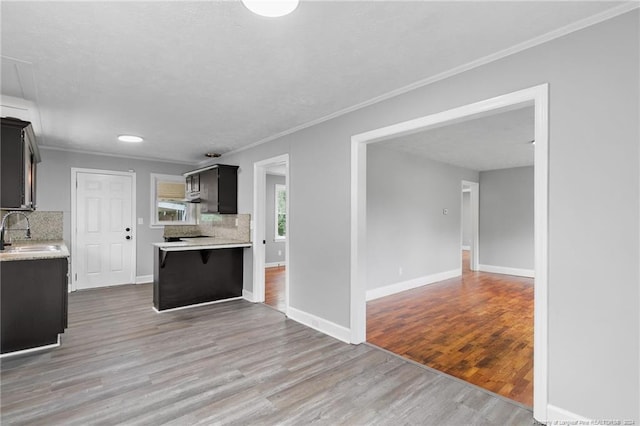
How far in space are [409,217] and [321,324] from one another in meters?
2.96

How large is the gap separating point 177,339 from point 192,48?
9.25ft

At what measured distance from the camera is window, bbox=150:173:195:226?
6.36m

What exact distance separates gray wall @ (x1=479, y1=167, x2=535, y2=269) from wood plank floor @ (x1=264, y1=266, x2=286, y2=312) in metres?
4.85

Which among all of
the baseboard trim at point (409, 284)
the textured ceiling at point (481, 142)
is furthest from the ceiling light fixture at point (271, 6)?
the baseboard trim at point (409, 284)

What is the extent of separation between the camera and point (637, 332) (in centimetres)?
171

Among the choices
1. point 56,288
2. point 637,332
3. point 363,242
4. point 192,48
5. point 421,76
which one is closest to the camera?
point 637,332

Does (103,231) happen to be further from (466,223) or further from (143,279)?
(466,223)

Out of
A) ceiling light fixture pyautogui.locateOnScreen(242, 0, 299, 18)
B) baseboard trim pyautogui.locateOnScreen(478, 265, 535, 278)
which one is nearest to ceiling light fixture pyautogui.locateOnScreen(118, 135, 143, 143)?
ceiling light fixture pyautogui.locateOnScreen(242, 0, 299, 18)

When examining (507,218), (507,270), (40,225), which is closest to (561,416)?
(507,270)

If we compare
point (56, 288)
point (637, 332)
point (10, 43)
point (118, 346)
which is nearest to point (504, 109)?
point (637, 332)

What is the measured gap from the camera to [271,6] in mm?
1591

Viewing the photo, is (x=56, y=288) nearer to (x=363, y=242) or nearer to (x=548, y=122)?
(x=363, y=242)

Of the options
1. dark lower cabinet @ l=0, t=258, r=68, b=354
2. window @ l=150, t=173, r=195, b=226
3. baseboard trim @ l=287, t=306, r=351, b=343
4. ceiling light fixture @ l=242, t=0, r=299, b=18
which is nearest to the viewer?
ceiling light fixture @ l=242, t=0, r=299, b=18

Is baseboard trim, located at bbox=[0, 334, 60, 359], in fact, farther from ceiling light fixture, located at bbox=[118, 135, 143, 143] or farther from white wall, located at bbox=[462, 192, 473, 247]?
white wall, located at bbox=[462, 192, 473, 247]
